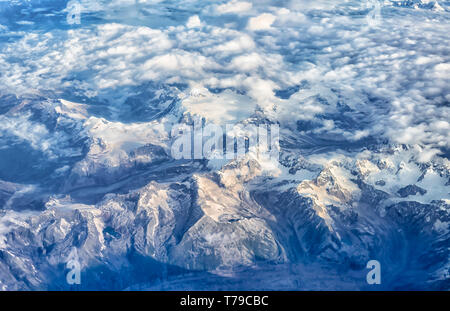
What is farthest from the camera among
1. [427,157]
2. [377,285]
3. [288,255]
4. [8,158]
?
[8,158]

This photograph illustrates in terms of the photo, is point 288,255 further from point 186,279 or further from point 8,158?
point 8,158

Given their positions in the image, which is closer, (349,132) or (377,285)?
(377,285)

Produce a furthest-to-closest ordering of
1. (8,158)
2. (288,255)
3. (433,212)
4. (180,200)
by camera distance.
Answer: (8,158) → (180,200) → (433,212) → (288,255)

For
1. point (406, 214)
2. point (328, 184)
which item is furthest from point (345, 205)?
point (406, 214)

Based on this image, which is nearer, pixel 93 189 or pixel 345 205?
pixel 345 205

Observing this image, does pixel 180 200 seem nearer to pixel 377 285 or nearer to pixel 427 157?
pixel 377 285

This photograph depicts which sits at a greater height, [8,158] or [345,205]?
[345,205]

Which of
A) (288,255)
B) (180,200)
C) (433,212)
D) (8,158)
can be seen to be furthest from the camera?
(8,158)

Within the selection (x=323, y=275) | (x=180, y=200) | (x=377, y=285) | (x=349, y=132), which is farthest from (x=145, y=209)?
(x=349, y=132)

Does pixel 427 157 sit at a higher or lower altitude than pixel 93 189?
higher
